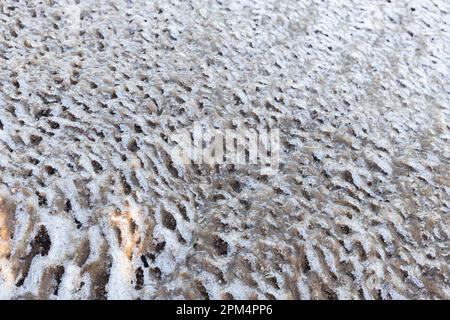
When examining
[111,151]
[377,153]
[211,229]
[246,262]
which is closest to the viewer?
[246,262]

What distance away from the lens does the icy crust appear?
6.29m

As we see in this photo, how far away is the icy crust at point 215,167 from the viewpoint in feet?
20.6

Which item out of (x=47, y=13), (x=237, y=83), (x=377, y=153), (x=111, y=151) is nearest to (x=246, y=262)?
(x=111, y=151)

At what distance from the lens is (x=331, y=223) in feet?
23.6

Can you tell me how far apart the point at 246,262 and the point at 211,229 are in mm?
846

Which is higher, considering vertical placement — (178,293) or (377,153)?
(377,153)

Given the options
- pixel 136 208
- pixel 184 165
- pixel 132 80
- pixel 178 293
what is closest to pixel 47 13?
pixel 132 80

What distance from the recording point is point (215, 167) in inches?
319

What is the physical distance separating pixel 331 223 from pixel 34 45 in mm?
7996
